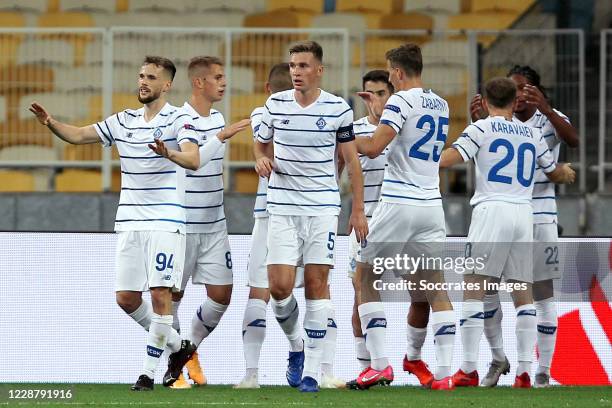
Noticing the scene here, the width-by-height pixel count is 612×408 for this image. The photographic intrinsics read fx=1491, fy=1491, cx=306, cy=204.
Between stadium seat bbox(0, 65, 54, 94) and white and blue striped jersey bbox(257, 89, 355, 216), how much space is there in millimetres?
5260

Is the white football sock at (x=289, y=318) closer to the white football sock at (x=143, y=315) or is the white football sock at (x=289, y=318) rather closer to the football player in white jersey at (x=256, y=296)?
the football player in white jersey at (x=256, y=296)

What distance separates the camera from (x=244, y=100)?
43.6 ft

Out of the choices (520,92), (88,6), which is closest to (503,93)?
(520,92)

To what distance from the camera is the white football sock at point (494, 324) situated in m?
9.52

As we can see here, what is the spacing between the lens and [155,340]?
8.62 metres

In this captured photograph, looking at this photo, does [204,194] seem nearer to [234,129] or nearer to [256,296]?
[256,296]

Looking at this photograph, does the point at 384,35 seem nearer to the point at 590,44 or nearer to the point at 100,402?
the point at 590,44

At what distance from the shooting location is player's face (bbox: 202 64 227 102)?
31.0 ft

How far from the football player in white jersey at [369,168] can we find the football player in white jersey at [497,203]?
0.73 m

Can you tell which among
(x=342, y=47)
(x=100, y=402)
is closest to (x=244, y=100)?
(x=342, y=47)

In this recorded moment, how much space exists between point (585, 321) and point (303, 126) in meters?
2.77

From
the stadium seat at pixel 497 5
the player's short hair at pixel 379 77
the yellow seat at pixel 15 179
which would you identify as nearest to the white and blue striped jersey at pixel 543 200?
the player's short hair at pixel 379 77

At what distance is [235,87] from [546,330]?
182 inches

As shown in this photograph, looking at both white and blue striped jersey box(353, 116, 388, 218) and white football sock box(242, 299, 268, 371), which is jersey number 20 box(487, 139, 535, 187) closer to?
white and blue striped jersey box(353, 116, 388, 218)
